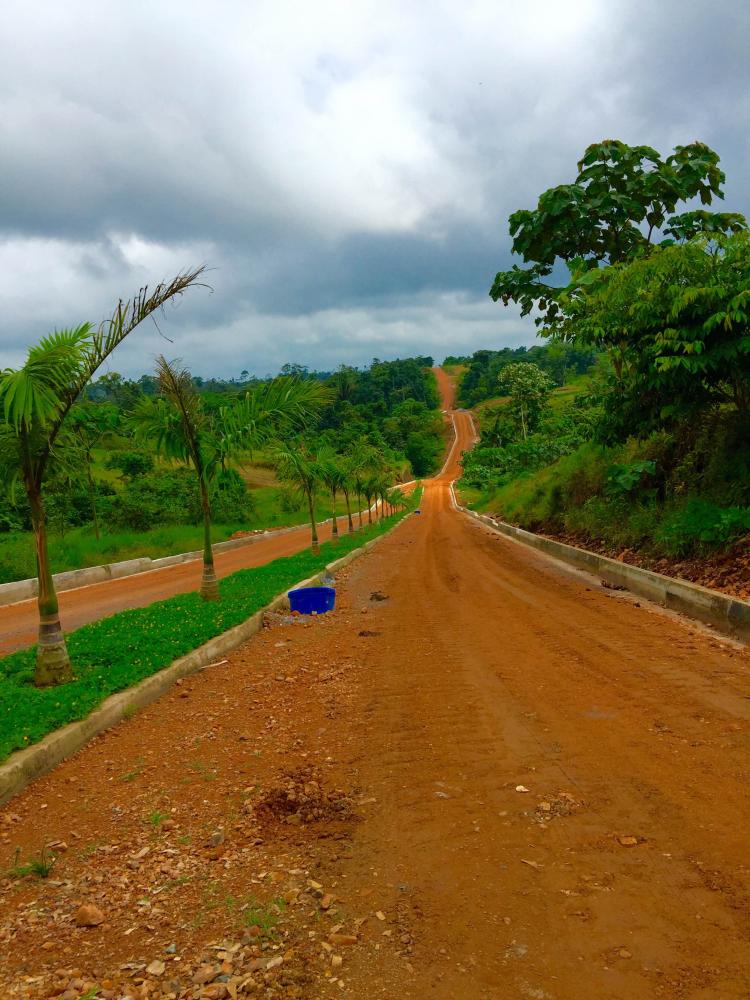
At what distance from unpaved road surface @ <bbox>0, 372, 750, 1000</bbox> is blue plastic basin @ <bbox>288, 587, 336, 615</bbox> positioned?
12.7 feet

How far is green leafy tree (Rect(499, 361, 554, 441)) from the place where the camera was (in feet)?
165

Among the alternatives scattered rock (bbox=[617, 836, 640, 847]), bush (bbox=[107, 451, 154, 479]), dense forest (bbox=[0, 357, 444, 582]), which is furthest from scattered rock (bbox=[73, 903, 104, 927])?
bush (bbox=[107, 451, 154, 479])

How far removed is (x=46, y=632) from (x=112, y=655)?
43.0 inches

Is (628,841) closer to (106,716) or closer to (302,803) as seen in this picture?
(302,803)

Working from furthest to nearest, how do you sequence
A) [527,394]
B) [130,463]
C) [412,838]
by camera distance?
1. [527,394]
2. [130,463]
3. [412,838]

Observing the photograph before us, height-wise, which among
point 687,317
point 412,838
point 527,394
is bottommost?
point 412,838

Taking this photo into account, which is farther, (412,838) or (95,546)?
(95,546)

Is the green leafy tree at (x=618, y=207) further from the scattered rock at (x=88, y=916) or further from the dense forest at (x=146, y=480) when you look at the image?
the scattered rock at (x=88, y=916)

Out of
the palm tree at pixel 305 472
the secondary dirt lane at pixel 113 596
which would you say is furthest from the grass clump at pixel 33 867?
the palm tree at pixel 305 472

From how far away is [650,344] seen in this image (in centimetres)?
959

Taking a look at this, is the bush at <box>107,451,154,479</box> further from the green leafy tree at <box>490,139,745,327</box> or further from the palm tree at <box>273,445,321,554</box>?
the green leafy tree at <box>490,139,745,327</box>

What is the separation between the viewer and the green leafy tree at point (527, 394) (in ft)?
165

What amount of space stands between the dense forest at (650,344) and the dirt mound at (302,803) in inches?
283

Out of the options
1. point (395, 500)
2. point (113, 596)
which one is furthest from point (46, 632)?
point (395, 500)
